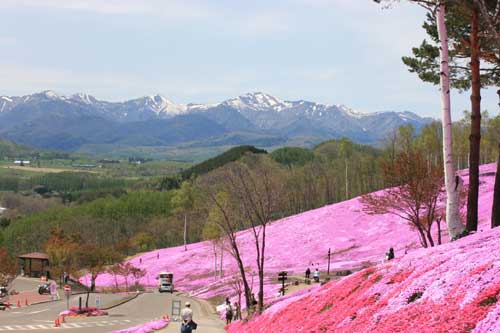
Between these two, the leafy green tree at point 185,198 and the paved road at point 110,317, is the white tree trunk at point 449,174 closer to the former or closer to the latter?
the paved road at point 110,317

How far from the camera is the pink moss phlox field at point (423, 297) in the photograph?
12258 millimetres

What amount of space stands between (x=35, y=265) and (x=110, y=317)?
3388 inches

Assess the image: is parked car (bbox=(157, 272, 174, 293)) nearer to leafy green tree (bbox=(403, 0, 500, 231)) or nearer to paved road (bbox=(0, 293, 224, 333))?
paved road (bbox=(0, 293, 224, 333))

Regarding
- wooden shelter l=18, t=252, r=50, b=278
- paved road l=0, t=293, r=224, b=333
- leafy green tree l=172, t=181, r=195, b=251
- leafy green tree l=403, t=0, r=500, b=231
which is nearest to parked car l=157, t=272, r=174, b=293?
paved road l=0, t=293, r=224, b=333

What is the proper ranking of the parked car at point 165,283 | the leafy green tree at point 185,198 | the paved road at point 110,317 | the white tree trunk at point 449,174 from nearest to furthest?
the white tree trunk at point 449,174 → the paved road at point 110,317 → the parked car at point 165,283 → the leafy green tree at point 185,198

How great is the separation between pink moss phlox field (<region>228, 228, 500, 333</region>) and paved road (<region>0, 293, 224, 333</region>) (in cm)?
1713

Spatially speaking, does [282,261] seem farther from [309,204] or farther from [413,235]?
[309,204]

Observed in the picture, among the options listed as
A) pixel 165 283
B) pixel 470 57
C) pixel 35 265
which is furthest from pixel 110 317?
pixel 35 265

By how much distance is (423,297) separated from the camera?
48.5 ft

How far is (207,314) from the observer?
56844mm

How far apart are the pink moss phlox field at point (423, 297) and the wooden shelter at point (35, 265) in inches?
4801

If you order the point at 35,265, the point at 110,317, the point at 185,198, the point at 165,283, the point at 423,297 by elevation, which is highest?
the point at 423,297

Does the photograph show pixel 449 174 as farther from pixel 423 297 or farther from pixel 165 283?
pixel 165 283

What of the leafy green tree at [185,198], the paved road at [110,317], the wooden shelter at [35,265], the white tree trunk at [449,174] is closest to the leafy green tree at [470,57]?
the white tree trunk at [449,174]
